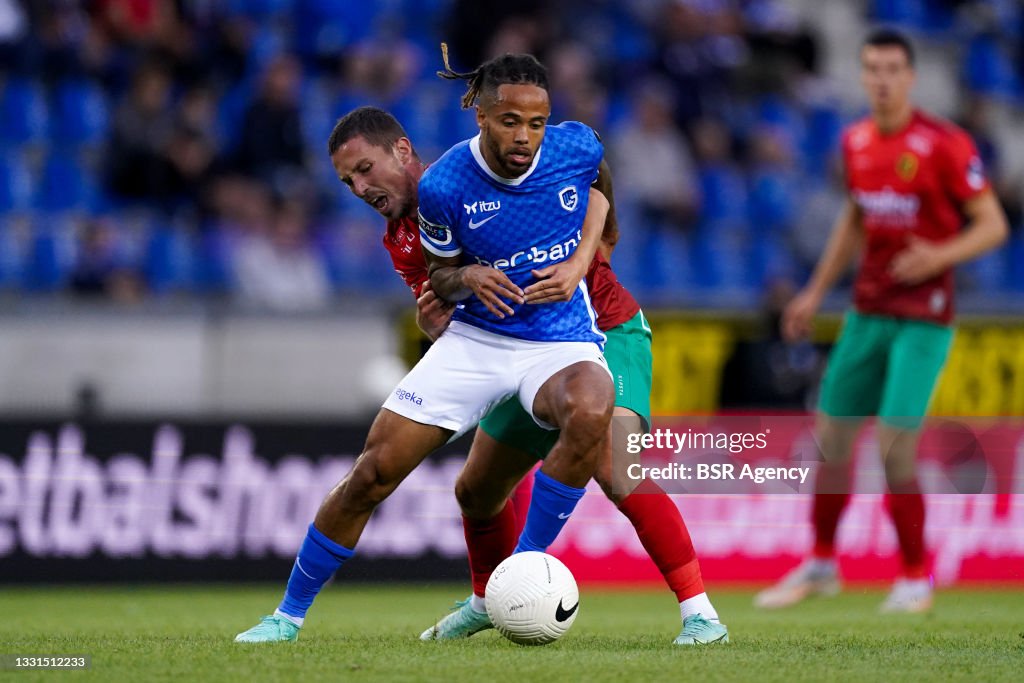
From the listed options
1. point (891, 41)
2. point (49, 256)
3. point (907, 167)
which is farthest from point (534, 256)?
point (49, 256)

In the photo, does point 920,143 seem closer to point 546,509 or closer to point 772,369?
point 546,509

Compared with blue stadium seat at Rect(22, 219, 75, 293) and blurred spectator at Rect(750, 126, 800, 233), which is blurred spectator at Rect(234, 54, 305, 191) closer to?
blue stadium seat at Rect(22, 219, 75, 293)

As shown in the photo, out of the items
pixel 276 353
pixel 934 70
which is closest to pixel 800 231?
pixel 934 70

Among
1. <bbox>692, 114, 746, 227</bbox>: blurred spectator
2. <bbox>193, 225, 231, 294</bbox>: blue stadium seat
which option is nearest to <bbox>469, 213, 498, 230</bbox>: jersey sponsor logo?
<bbox>193, 225, 231, 294</bbox>: blue stadium seat

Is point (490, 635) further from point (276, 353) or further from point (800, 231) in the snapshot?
point (800, 231)

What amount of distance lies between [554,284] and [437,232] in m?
0.45

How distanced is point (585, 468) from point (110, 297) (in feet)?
22.4

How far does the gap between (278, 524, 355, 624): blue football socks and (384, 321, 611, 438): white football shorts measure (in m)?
0.52

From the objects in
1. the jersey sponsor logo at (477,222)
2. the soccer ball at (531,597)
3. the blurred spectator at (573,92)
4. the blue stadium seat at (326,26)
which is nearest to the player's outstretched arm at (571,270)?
the jersey sponsor logo at (477,222)

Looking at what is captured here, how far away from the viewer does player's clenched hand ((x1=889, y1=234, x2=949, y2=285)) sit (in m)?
7.80

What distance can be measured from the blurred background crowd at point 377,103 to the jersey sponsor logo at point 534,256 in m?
6.09

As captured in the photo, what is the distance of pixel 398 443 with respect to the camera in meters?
5.42

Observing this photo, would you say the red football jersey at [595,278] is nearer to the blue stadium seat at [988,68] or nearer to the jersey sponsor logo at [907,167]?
the jersey sponsor logo at [907,167]

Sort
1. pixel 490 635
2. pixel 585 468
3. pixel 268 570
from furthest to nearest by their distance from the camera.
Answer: pixel 268 570, pixel 490 635, pixel 585 468
